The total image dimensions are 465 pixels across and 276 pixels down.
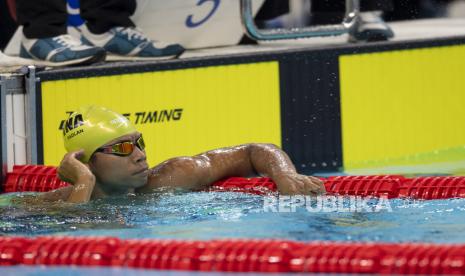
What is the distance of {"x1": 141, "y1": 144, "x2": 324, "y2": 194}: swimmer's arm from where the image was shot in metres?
4.34

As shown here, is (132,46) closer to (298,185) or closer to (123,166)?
(123,166)

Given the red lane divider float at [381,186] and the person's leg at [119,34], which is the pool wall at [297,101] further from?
the red lane divider float at [381,186]

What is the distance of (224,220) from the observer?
3.99 m

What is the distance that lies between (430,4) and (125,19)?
121 inches

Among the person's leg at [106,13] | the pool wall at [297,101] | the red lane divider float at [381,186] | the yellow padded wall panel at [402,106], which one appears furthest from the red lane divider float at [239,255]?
the yellow padded wall panel at [402,106]

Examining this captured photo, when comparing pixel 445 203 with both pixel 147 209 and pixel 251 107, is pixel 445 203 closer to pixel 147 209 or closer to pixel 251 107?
pixel 147 209

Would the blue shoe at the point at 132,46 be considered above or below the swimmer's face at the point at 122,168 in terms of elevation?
above

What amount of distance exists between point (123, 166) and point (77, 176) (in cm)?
17

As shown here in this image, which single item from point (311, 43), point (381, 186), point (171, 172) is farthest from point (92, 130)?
point (311, 43)

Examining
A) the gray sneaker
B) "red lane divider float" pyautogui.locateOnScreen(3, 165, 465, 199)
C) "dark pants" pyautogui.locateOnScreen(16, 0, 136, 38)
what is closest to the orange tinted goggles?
"red lane divider float" pyautogui.locateOnScreen(3, 165, 465, 199)

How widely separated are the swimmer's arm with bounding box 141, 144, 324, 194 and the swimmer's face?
17 cm

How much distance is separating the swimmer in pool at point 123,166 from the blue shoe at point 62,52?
4.13 ft

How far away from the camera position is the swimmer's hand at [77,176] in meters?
4.19

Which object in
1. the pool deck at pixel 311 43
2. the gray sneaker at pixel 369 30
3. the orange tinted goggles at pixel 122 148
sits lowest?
the orange tinted goggles at pixel 122 148
